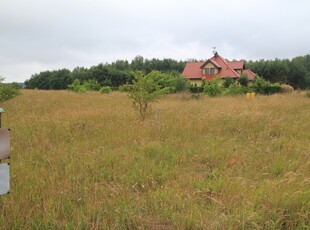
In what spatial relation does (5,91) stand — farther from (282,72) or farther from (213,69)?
(282,72)

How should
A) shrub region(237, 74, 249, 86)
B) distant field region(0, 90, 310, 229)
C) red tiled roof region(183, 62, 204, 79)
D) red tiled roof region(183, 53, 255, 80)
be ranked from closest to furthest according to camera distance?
1. distant field region(0, 90, 310, 229)
2. shrub region(237, 74, 249, 86)
3. red tiled roof region(183, 53, 255, 80)
4. red tiled roof region(183, 62, 204, 79)

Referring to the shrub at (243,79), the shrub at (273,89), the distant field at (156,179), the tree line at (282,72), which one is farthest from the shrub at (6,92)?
the tree line at (282,72)

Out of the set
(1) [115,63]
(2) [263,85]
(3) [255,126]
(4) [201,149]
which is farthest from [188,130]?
(1) [115,63]

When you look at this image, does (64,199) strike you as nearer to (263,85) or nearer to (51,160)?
(51,160)

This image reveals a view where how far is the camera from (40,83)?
72.6 m

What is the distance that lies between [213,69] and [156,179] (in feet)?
114

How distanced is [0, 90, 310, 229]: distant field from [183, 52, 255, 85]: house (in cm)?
3003

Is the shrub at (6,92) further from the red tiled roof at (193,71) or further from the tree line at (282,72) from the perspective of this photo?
the tree line at (282,72)

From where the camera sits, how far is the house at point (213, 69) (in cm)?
3559

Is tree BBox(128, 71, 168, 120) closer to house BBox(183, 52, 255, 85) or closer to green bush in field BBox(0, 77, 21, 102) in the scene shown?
green bush in field BBox(0, 77, 21, 102)

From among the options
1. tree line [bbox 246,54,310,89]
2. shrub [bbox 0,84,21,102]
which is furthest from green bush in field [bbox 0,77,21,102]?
tree line [bbox 246,54,310,89]

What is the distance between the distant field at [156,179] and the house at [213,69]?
3003 centimetres

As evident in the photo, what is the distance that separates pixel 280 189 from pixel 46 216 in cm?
285

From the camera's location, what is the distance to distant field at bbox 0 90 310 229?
2.49m
